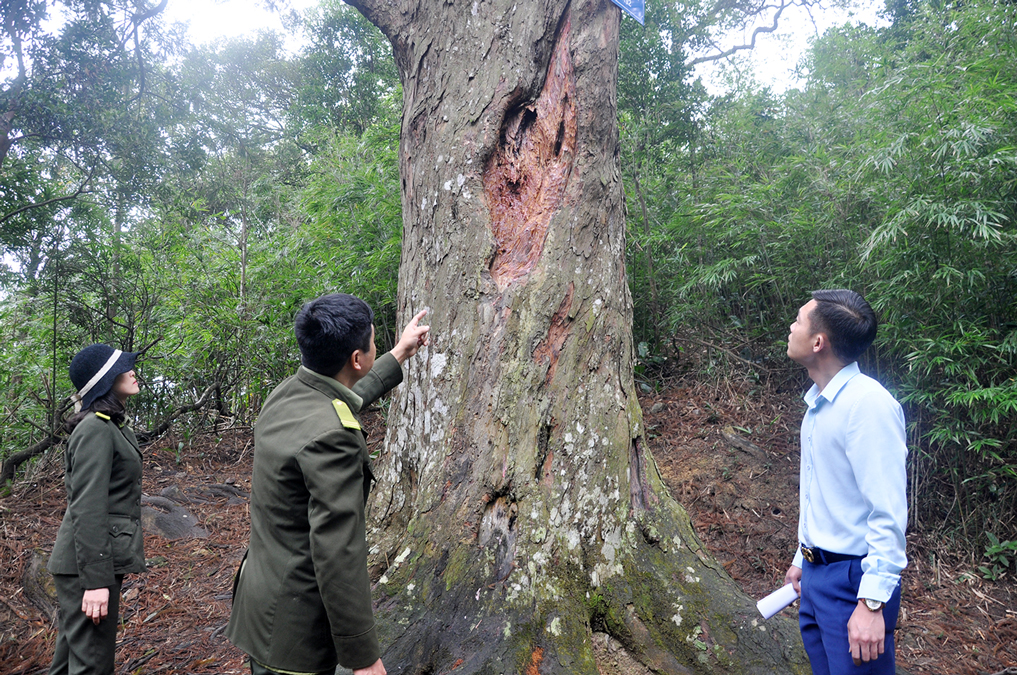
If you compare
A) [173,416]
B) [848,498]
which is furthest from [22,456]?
[848,498]

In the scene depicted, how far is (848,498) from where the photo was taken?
6.30 feet

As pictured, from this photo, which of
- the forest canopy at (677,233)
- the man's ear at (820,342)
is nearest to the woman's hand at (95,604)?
the man's ear at (820,342)

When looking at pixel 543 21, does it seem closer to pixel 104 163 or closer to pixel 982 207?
pixel 982 207

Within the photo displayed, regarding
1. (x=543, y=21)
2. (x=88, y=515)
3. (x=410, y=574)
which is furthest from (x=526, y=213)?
Answer: (x=88, y=515)

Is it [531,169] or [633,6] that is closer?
[531,169]

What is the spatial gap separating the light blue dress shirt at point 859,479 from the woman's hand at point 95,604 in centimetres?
262

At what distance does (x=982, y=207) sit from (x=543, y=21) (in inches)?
108

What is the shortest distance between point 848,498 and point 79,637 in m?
2.88

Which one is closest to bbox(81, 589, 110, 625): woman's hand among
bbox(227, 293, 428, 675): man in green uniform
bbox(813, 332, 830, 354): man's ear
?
bbox(227, 293, 428, 675): man in green uniform

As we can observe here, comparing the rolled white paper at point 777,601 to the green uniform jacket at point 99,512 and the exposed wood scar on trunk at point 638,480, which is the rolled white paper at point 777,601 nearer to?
the exposed wood scar on trunk at point 638,480

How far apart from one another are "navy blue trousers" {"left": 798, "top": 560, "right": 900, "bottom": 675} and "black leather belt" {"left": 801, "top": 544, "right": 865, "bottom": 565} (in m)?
0.01

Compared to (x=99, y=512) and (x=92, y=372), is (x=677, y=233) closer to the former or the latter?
(x=92, y=372)

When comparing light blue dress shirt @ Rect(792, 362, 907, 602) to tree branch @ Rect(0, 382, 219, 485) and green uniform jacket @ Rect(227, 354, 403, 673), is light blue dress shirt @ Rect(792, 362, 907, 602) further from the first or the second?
tree branch @ Rect(0, 382, 219, 485)

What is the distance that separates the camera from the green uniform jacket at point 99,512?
94.2 inches
